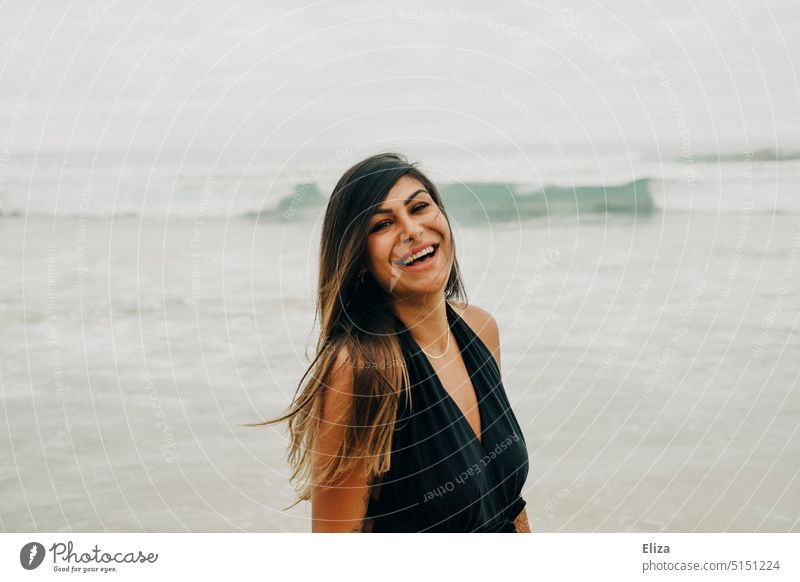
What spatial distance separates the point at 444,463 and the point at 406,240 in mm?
765

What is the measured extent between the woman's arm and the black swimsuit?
2.5 inches

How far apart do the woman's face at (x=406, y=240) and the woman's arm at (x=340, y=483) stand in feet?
1.13

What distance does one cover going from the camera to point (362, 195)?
3281mm

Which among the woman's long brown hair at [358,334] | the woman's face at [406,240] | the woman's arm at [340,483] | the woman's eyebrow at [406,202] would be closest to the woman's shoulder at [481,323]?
the woman's face at [406,240]

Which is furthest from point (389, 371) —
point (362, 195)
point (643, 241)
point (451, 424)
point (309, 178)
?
point (643, 241)

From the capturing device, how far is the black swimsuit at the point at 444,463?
10.7 ft

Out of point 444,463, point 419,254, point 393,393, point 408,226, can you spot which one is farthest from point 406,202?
point 444,463

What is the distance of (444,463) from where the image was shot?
3.24m

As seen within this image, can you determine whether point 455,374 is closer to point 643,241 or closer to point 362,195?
point 362,195

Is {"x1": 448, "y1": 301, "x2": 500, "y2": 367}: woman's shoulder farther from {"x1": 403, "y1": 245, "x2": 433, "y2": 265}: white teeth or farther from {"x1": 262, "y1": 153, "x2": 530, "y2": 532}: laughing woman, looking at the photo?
{"x1": 403, "y1": 245, "x2": 433, "y2": 265}: white teeth

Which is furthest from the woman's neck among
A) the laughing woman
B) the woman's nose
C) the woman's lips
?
the woman's nose

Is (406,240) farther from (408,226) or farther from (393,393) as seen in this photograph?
(393,393)

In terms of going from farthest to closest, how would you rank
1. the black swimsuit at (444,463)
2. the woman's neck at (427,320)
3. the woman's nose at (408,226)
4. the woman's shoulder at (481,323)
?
the woman's shoulder at (481,323) < the woman's neck at (427,320) < the woman's nose at (408,226) < the black swimsuit at (444,463)

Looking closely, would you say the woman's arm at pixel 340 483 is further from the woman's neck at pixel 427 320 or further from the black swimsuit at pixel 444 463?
the woman's neck at pixel 427 320
